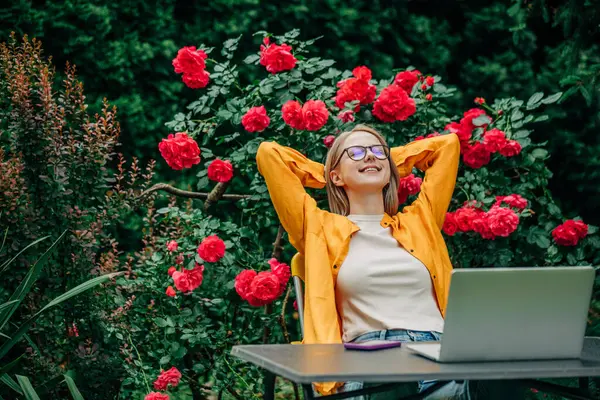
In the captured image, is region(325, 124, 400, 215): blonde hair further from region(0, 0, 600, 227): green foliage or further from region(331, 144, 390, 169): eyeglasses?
region(0, 0, 600, 227): green foliage

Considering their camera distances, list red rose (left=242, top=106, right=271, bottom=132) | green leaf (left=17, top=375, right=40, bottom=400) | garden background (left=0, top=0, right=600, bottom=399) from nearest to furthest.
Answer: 1. green leaf (left=17, top=375, right=40, bottom=400)
2. garden background (left=0, top=0, right=600, bottom=399)
3. red rose (left=242, top=106, right=271, bottom=132)

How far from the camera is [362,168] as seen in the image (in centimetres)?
302

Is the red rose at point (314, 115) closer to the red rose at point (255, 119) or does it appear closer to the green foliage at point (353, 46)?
the red rose at point (255, 119)

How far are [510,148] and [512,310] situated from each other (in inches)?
73.5

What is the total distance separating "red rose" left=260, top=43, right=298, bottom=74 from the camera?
3.69m

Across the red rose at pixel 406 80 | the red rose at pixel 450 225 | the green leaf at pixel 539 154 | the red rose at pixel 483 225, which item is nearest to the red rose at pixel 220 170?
the red rose at pixel 406 80

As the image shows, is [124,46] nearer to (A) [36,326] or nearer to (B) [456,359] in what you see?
(A) [36,326]

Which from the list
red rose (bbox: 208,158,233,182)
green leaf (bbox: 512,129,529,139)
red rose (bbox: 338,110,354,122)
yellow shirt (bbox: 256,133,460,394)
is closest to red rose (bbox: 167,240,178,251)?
red rose (bbox: 208,158,233,182)

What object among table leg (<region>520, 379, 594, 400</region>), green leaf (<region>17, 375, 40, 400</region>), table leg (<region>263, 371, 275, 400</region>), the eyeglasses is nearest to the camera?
table leg (<region>520, 379, 594, 400</region>)

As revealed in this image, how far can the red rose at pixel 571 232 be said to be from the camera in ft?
12.1

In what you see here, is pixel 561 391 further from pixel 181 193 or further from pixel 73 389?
pixel 181 193

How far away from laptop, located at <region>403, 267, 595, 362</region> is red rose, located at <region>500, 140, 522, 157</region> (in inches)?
69.8

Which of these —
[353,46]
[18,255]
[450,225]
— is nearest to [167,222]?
[18,255]

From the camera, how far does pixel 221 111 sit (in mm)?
3863
